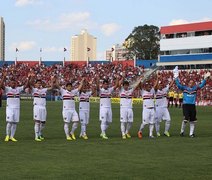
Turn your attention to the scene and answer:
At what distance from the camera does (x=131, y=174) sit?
37.1 ft

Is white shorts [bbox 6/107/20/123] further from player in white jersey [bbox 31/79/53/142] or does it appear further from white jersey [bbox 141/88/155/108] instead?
white jersey [bbox 141/88/155/108]

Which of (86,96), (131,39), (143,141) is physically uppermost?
(131,39)

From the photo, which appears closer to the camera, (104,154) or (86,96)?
(104,154)

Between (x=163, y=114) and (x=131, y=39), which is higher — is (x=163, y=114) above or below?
below

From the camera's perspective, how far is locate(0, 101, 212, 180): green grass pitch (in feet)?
37.0

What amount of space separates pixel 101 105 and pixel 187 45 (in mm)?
74770

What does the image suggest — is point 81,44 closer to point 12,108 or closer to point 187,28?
point 187,28

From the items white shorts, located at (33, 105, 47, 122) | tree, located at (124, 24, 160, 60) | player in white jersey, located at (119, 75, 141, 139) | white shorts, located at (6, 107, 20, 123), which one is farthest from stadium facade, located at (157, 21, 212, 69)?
white shorts, located at (6, 107, 20, 123)

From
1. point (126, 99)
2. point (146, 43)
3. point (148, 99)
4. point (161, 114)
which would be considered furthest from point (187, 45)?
point (126, 99)

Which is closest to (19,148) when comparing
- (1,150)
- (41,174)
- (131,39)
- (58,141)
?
(1,150)

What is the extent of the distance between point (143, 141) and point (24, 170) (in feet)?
24.7

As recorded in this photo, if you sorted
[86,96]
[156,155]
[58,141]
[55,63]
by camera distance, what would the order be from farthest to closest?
[55,63]
[86,96]
[58,141]
[156,155]

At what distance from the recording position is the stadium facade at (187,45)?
8931 cm

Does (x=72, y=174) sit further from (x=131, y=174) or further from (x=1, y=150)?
(x=1, y=150)
